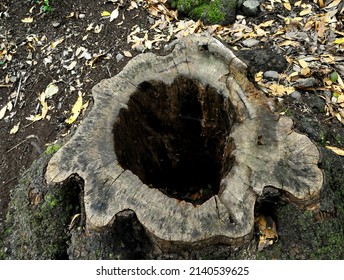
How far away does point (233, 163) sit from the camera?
2107 mm

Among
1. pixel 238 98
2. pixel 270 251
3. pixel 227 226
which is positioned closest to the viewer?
pixel 227 226

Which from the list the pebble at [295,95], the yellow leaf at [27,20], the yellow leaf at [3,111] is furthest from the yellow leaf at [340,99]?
the yellow leaf at [27,20]

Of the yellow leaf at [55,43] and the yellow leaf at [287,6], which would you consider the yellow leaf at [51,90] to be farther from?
the yellow leaf at [287,6]

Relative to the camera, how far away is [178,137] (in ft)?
9.39

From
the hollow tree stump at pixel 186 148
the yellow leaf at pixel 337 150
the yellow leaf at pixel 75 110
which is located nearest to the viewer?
the hollow tree stump at pixel 186 148

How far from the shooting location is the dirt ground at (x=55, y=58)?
3.78 m

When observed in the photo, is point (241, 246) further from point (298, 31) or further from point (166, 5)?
point (166, 5)

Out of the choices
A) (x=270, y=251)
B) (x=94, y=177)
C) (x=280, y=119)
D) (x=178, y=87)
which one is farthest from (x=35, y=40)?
(x=270, y=251)

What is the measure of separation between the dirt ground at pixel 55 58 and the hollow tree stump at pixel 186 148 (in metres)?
1.12

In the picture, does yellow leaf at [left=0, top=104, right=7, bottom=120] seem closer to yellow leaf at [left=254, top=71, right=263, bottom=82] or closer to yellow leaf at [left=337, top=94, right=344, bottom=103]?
yellow leaf at [left=254, top=71, right=263, bottom=82]

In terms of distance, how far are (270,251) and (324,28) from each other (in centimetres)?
257

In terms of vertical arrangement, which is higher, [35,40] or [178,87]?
[178,87]

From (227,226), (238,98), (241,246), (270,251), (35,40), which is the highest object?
(238,98)

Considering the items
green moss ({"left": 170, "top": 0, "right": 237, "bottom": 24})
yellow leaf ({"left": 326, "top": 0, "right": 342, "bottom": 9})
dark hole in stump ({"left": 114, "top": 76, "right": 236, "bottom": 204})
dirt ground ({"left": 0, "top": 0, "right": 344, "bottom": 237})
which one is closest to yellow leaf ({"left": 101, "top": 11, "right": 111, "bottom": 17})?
dirt ground ({"left": 0, "top": 0, "right": 344, "bottom": 237})
